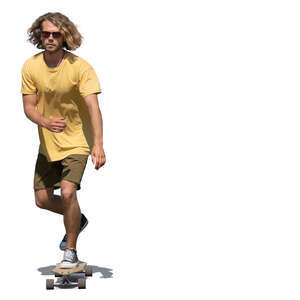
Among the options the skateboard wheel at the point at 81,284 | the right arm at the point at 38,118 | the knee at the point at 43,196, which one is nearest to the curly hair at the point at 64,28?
the right arm at the point at 38,118

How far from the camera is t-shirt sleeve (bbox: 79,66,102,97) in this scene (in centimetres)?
1266

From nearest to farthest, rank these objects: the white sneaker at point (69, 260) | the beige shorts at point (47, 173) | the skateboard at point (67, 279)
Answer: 1. the skateboard at point (67, 279)
2. the white sneaker at point (69, 260)
3. the beige shorts at point (47, 173)

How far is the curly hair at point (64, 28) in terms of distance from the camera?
12.6 metres

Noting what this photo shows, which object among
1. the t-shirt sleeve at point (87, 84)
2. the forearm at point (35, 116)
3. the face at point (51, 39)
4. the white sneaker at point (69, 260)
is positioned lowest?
the white sneaker at point (69, 260)

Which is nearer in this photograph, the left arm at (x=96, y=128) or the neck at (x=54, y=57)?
the left arm at (x=96, y=128)

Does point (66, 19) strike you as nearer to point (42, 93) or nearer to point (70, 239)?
point (42, 93)

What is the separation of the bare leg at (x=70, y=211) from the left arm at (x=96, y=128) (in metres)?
0.37

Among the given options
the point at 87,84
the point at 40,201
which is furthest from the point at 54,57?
the point at 40,201

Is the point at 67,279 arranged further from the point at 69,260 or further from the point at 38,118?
the point at 38,118

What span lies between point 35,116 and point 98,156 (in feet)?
2.59

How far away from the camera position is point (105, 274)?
42.8 feet

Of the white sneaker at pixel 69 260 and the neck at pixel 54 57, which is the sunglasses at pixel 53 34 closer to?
the neck at pixel 54 57

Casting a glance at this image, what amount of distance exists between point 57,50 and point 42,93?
0.46 meters

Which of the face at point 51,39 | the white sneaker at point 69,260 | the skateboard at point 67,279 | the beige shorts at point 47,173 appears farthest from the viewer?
the beige shorts at point 47,173
